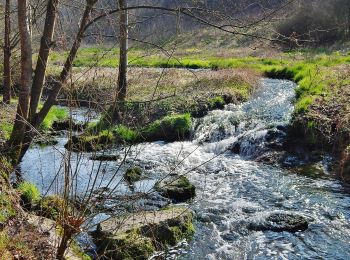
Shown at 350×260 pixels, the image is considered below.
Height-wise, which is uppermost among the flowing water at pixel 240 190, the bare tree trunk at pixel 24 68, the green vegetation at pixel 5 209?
the bare tree trunk at pixel 24 68

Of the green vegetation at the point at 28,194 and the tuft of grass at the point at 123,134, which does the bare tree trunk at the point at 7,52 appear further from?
the tuft of grass at the point at 123,134

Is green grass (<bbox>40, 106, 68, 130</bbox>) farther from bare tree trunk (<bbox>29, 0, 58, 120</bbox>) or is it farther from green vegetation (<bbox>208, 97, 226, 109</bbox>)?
bare tree trunk (<bbox>29, 0, 58, 120</bbox>)

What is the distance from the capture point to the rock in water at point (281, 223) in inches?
365

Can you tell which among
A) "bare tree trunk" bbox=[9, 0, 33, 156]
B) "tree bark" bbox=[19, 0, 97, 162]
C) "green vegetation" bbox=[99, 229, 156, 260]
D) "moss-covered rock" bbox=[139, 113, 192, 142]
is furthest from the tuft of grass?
"green vegetation" bbox=[99, 229, 156, 260]

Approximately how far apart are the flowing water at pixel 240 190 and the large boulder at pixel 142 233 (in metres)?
0.37

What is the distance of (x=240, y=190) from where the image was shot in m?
11.5

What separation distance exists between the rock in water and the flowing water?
15 cm

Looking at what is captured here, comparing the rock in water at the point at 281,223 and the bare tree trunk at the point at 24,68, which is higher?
the bare tree trunk at the point at 24,68

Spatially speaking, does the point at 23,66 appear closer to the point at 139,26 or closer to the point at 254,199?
the point at 139,26

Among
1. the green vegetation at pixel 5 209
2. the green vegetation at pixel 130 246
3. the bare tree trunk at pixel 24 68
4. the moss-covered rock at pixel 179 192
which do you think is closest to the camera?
the green vegetation at pixel 5 209

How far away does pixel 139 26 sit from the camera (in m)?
8.27

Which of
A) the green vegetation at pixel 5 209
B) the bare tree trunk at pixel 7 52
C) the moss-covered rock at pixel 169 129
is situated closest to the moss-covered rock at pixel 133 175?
the green vegetation at pixel 5 209

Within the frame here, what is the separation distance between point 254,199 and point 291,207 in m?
0.91

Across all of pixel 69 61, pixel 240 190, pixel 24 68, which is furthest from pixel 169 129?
pixel 69 61
